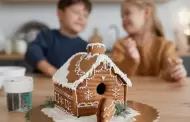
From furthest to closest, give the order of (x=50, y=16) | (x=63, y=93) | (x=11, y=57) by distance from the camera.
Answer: (x=50, y=16) < (x=11, y=57) < (x=63, y=93)

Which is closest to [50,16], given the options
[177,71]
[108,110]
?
[177,71]

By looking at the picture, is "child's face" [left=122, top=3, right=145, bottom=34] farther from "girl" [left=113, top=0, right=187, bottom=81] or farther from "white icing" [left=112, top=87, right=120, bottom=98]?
"white icing" [left=112, top=87, right=120, bottom=98]

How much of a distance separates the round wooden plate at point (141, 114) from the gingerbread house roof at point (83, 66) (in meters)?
0.08

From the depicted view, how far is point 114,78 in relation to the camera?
0.84m

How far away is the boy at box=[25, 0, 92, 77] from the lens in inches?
61.0

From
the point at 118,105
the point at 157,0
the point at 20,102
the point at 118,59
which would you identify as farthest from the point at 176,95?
the point at 157,0

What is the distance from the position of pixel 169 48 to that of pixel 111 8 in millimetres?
1491

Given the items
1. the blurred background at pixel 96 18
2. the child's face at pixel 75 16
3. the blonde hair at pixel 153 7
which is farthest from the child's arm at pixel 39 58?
the blurred background at pixel 96 18

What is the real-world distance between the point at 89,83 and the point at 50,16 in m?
2.40

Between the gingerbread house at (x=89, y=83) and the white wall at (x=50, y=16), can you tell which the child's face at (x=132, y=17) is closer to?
the gingerbread house at (x=89, y=83)

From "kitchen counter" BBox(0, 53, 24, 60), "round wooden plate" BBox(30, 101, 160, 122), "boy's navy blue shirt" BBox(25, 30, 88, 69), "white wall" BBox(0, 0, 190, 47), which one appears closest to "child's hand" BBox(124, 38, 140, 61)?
"boy's navy blue shirt" BBox(25, 30, 88, 69)

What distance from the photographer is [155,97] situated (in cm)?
106

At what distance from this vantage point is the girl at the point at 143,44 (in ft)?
5.27

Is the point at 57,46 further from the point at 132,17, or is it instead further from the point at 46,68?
the point at 132,17
